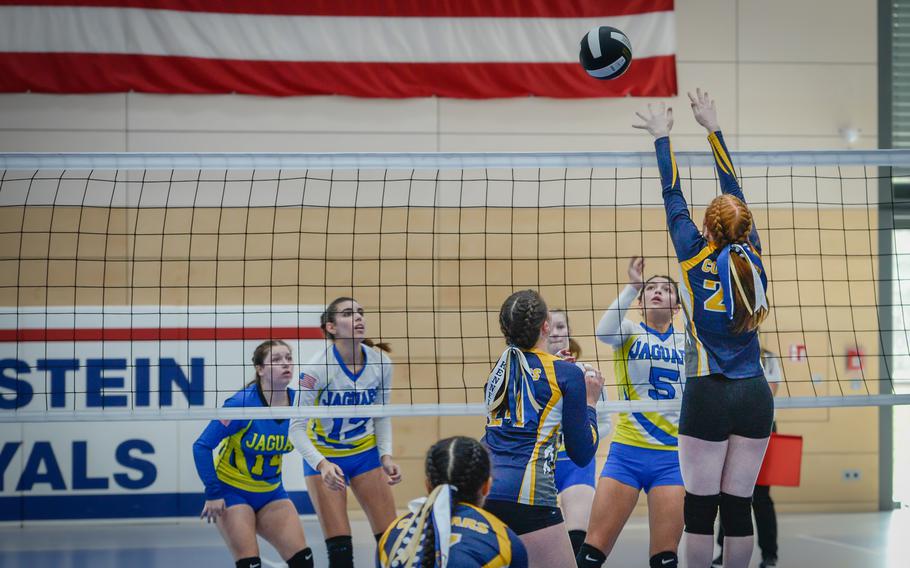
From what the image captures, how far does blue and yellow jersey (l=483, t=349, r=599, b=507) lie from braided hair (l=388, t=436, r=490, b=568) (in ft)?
1.36

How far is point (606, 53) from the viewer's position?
475 centimetres

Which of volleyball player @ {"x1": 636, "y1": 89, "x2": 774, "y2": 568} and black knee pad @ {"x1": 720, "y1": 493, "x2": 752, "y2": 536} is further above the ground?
volleyball player @ {"x1": 636, "y1": 89, "x2": 774, "y2": 568}

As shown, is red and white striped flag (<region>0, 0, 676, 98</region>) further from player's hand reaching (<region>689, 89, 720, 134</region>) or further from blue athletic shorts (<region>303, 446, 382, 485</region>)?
player's hand reaching (<region>689, 89, 720, 134</region>)

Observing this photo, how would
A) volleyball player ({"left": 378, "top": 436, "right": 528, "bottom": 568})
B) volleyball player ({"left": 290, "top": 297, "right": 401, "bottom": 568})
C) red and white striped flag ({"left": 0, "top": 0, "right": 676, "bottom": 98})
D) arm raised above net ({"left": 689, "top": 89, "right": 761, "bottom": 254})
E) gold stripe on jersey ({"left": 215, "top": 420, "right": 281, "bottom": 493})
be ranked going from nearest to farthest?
volleyball player ({"left": 378, "top": 436, "right": 528, "bottom": 568}) → arm raised above net ({"left": 689, "top": 89, "right": 761, "bottom": 254}) → gold stripe on jersey ({"left": 215, "top": 420, "right": 281, "bottom": 493}) → volleyball player ({"left": 290, "top": 297, "right": 401, "bottom": 568}) → red and white striped flag ({"left": 0, "top": 0, "right": 676, "bottom": 98})

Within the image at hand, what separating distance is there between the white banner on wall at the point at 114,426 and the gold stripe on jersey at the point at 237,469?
299 centimetres

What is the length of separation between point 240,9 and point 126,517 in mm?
4560

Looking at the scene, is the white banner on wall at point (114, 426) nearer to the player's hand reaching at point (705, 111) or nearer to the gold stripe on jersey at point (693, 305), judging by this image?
the player's hand reaching at point (705, 111)

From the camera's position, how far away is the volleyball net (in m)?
7.94

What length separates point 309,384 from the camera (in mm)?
5168

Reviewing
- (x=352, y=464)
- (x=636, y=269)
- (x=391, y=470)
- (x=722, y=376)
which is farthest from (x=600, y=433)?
(x=722, y=376)

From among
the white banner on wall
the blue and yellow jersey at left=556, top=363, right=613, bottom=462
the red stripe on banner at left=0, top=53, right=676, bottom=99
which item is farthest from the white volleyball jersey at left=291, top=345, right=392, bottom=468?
the red stripe on banner at left=0, top=53, right=676, bottom=99

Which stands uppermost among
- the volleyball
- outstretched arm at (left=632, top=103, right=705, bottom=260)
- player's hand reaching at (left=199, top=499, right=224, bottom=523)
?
the volleyball

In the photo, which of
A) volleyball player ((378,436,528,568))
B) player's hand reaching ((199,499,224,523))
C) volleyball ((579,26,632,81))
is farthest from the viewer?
volleyball ((579,26,632,81))

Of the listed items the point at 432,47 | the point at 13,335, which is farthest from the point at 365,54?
the point at 13,335
